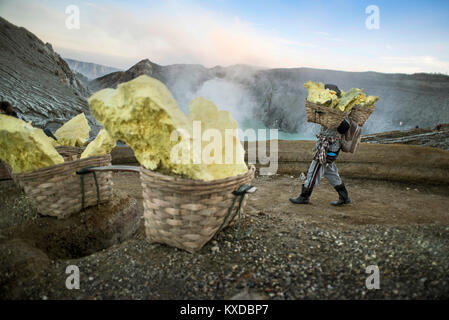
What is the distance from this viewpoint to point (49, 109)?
24.4 feet

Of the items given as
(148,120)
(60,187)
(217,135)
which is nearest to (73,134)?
(60,187)

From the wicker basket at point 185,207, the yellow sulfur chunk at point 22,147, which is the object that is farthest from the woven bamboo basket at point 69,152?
the wicker basket at point 185,207

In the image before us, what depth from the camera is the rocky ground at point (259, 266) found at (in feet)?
4.83

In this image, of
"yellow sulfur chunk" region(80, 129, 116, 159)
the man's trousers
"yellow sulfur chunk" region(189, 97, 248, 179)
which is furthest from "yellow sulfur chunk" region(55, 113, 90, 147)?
the man's trousers

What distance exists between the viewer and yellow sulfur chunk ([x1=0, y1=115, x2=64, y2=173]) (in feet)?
7.69

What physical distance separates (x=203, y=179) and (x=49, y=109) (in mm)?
7972

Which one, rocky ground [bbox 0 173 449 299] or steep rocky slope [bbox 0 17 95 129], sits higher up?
steep rocky slope [bbox 0 17 95 129]

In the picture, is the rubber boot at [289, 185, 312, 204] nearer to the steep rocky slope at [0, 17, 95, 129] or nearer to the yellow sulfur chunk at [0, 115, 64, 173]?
the yellow sulfur chunk at [0, 115, 64, 173]

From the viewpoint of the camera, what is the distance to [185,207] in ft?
5.60

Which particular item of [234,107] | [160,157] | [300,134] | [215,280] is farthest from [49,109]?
[300,134]

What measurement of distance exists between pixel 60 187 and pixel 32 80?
8.54 meters

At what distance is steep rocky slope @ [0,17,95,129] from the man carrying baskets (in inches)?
269

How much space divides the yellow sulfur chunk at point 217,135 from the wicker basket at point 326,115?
190cm

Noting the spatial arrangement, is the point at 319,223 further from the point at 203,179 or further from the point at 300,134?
the point at 300,134
